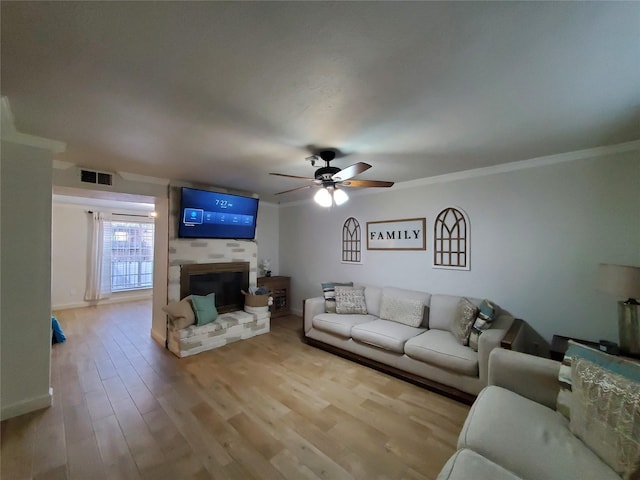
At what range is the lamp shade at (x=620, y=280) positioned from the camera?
75.7 inches

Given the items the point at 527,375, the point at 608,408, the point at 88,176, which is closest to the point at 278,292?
the point at 88,176

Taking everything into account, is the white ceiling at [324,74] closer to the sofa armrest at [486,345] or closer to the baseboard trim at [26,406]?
the sofa armrest at [486,345]

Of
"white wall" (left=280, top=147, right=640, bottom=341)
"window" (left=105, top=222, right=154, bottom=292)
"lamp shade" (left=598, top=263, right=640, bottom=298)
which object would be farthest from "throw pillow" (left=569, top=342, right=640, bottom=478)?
"window" (left=105, top=222, right=154, bottom=292)

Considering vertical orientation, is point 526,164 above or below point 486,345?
above

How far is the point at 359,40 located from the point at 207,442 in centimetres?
269

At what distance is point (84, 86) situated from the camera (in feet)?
4.93

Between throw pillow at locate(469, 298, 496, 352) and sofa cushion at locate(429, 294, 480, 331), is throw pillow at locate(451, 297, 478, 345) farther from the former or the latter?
sofa cushion at locate(429, 294, 480, 331)

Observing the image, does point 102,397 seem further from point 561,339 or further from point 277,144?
point 561,339

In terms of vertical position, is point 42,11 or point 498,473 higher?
point 42,11

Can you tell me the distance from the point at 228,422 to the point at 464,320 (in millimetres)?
2443

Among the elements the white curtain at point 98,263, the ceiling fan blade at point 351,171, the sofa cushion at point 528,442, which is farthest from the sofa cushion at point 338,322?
the white curtain at point 98,263

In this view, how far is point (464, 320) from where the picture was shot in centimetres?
273

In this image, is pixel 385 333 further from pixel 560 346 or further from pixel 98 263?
pixel 98 263

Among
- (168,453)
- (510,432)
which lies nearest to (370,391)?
(510,432)
